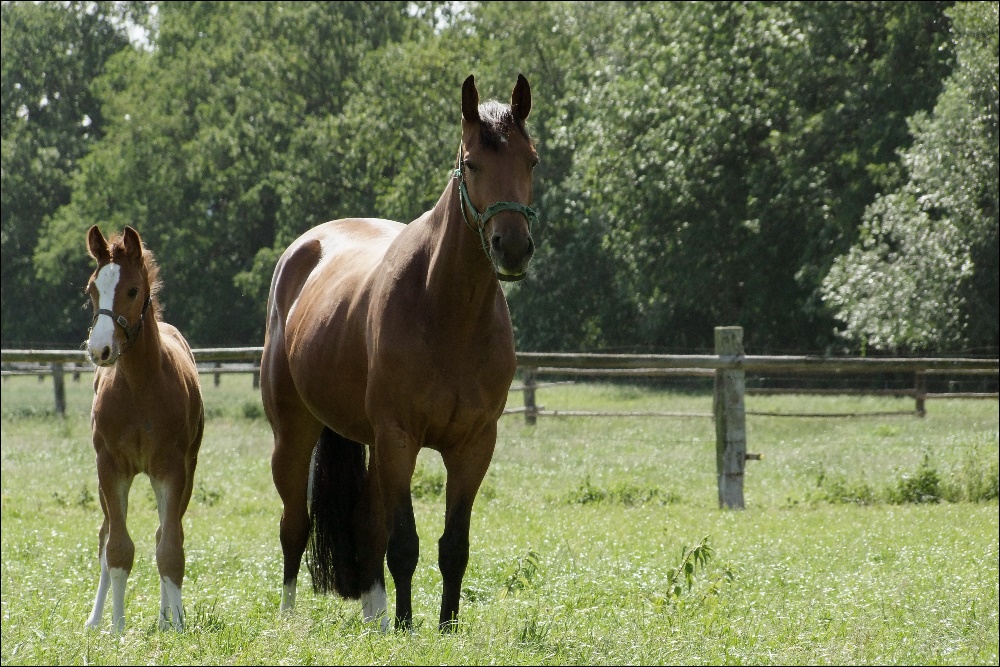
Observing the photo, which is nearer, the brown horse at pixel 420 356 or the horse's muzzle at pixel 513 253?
the horse's muzzle at pixel 513 253

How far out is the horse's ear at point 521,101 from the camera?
14.0 feet

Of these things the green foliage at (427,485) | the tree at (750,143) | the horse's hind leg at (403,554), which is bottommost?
the green foliage at (427,485)

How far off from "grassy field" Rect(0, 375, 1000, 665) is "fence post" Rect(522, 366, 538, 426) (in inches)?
49.7

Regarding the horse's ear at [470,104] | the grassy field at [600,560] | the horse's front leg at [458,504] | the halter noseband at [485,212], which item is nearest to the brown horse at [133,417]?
the grassy field at [600,560]

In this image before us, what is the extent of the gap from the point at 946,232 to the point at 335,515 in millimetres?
17236

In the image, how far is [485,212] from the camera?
4.02m

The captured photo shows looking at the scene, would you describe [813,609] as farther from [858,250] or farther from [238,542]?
[858,250]

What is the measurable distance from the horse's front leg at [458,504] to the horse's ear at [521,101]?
46.9 inches

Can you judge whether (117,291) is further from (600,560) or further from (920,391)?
(920,391)

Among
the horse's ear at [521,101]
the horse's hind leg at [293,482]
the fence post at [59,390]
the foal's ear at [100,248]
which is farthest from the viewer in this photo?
the fence post at [59,390]

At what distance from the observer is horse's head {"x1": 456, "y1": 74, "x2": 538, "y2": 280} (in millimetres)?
3854

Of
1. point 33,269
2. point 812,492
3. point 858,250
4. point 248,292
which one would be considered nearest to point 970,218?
point 858,250

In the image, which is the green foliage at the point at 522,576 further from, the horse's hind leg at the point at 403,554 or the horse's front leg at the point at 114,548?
the horse's front leg at the point at 114,548

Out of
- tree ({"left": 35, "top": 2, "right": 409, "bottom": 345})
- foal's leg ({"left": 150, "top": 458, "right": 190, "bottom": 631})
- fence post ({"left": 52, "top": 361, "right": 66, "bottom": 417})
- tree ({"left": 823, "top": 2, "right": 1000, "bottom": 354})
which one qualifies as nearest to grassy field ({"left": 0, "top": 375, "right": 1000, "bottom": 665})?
foal's leg ({"left": 150, "top": 458, "right": 190, "bottom": 631})
